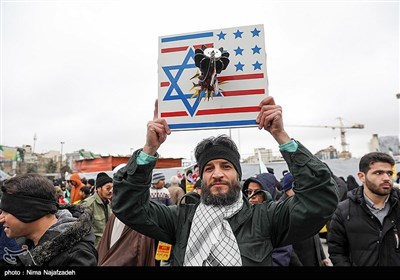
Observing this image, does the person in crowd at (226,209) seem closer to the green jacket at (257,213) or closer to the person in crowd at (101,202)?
the green jacket at (257,213)

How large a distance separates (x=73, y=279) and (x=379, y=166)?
2.82 m

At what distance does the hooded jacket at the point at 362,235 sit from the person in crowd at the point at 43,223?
226 cm

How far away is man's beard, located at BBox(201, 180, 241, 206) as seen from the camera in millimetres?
1795

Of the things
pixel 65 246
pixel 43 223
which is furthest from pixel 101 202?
pixel 65 246

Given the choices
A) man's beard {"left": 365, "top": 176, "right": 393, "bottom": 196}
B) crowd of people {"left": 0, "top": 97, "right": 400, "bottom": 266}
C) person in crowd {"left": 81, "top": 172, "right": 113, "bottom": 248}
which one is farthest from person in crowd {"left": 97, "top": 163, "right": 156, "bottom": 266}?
man's beard {"left": 365, "top": 176, "right": 393, "bottom": 196}

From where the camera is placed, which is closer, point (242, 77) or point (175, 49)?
point (242, 77)

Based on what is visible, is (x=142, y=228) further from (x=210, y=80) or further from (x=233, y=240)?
(x=210, y=80)

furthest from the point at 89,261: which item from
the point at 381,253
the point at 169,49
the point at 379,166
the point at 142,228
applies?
the point at 379,166

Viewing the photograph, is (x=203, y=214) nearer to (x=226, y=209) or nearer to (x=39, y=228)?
(x=226, y=209)

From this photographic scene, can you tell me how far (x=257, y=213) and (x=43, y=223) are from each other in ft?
4.87

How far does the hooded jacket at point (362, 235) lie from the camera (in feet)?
8.45

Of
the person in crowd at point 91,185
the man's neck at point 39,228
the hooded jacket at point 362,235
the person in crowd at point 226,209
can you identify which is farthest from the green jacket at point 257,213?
the person in crowd at point 91,185

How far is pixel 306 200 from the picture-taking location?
1.60 m

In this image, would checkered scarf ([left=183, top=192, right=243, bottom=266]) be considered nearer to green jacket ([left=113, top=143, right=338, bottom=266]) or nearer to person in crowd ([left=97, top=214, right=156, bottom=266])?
green jacket ([left=113, top=143, right=338, bottom=266])
